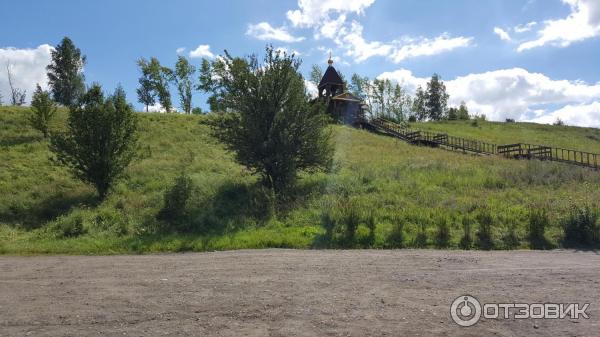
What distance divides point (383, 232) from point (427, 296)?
21.3 feet

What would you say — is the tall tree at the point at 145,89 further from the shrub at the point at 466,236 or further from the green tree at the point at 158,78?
the shrub at the point at 466,236

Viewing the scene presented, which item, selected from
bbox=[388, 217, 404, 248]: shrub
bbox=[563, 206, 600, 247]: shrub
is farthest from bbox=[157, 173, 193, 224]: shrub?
bbox=[563, 206, 600, 247]: shrub

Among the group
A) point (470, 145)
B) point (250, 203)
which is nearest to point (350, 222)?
point (250, 203)

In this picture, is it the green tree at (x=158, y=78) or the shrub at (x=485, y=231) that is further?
the green tree at (x=158, y=78)

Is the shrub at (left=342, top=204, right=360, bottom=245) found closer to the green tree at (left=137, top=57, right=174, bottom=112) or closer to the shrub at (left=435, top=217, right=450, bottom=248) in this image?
the shrub at (left=435, top=217, right=450, bottom=248)

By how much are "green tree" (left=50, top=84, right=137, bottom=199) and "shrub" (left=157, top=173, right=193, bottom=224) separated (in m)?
3.64

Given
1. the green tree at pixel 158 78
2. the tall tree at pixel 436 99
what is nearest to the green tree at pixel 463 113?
the tall tree at pixel 436 99

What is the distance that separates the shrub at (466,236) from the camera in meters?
12.4

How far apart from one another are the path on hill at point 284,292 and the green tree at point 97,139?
7.46 meters

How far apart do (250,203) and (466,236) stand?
790 cm

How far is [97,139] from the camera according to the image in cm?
1756

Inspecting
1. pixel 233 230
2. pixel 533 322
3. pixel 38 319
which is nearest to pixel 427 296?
pixel 533 322

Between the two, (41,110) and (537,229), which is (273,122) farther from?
(41,110)

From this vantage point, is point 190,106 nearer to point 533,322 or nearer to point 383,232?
point 383,232
